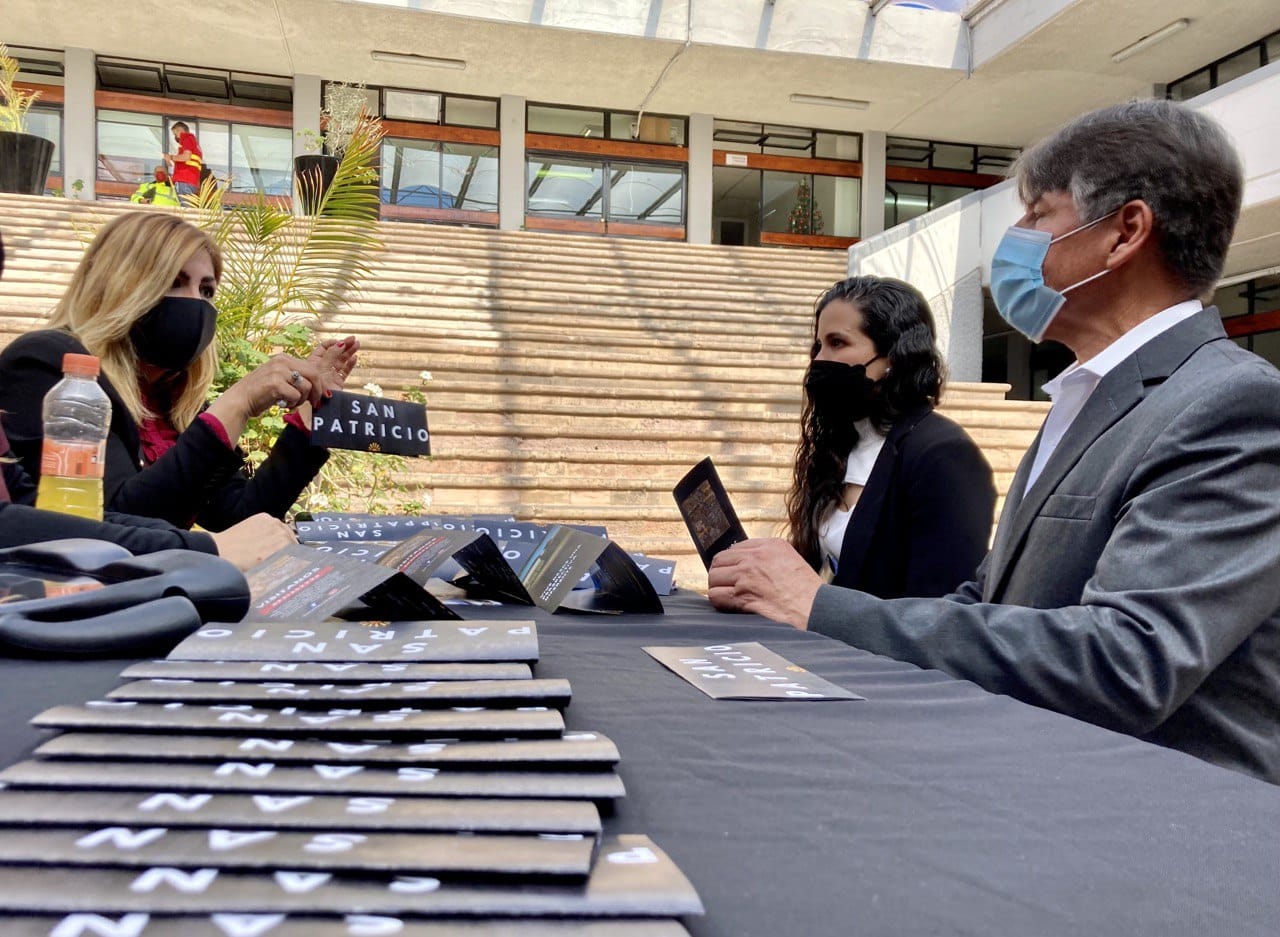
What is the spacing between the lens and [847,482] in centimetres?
266

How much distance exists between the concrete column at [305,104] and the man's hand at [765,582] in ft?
51.1

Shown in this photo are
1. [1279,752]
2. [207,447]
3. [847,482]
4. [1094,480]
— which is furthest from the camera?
[847,482]

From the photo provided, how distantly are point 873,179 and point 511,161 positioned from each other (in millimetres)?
6293

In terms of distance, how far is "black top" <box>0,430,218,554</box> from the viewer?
1.35m

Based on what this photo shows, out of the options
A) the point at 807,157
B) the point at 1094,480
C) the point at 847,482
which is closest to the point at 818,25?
the point at 807,157

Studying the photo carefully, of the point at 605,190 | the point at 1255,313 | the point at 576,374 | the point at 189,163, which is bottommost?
the point at 576,374

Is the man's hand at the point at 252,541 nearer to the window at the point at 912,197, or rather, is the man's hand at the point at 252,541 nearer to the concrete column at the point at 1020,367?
the window at the point at 912,197

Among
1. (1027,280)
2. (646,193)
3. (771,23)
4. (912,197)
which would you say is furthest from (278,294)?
(912,197)

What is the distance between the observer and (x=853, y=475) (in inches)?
104

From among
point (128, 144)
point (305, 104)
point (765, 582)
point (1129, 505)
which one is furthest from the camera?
point (305, 104)

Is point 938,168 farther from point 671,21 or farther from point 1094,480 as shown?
point 1094,480

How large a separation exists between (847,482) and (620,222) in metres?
15.0

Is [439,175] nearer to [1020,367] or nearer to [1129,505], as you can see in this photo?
[1020,367]

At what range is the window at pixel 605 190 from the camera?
1669 cm
